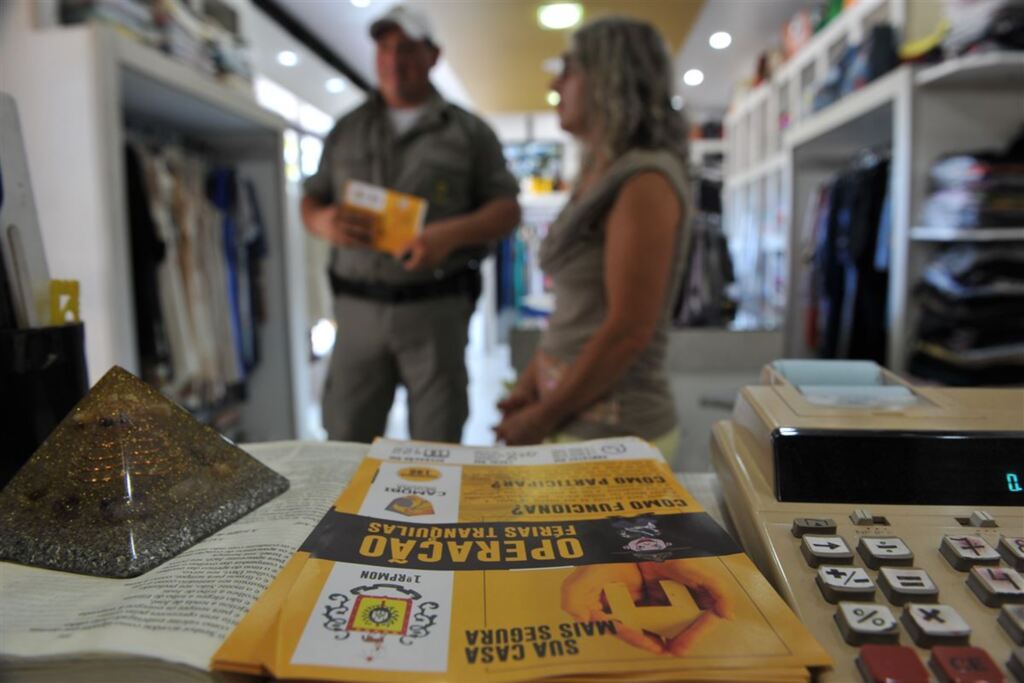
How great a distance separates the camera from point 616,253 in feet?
3.02

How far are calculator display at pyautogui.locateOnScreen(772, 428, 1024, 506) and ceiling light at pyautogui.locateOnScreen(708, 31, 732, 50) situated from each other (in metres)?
3.48

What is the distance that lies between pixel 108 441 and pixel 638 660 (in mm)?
318

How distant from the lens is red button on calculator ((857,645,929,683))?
0.82 feet

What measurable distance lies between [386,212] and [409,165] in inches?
6.8

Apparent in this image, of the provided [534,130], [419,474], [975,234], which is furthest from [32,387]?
[534,130]

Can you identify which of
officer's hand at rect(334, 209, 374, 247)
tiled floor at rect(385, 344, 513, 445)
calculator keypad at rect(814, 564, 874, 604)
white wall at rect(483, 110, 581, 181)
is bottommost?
tiled floor at rect(385, 344, 513, 445)

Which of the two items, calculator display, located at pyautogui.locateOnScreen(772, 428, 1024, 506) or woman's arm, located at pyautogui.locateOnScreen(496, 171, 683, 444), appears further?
A: woman's arm, located at pyautogui.locateOnScreen(496, 171, 683, 444)

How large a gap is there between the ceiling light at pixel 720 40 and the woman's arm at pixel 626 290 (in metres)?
2.94

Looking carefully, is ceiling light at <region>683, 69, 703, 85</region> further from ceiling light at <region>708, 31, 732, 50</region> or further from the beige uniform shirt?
the beige uniform shirt

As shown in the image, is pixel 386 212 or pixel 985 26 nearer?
pixel 386 212

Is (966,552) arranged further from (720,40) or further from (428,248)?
(720,40)

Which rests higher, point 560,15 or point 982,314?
Answer: point 560,15

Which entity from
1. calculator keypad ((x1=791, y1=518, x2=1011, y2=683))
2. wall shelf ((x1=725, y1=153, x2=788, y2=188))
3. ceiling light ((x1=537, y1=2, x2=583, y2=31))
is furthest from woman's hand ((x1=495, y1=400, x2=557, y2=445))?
wall shelf ((x1=725, y1=153, x2=788, y2=188))

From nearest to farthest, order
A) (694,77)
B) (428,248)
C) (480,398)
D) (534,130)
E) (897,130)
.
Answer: (428,248) < (897,130) < (480,398) < (694,77) < (534,130)
